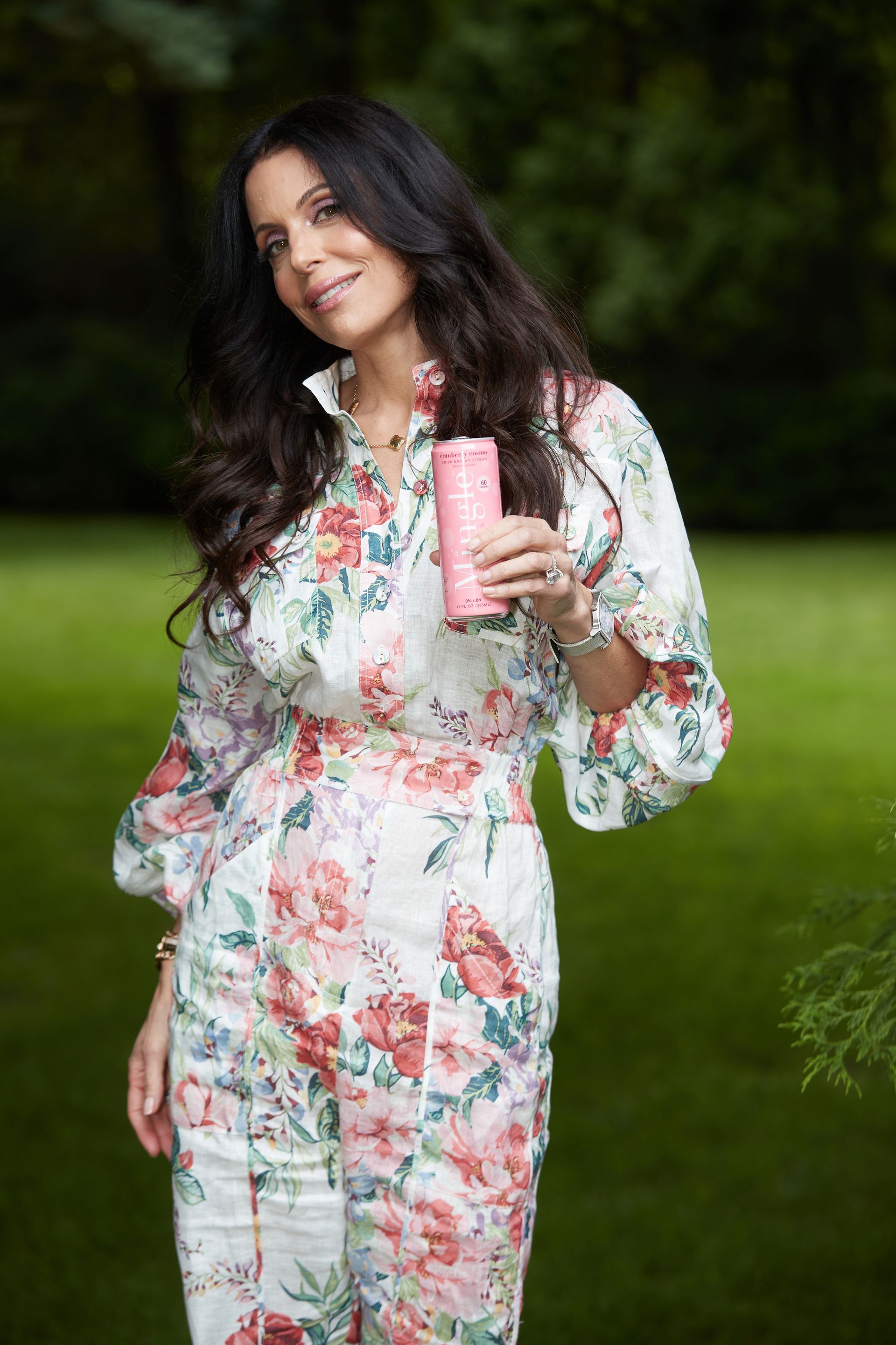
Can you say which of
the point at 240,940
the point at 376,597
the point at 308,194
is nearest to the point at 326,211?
the point at 308,194

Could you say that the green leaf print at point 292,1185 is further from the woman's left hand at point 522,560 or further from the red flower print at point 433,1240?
the woman's left hand at point 522,560

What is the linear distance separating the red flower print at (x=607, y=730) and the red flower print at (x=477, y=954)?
260 millimetres

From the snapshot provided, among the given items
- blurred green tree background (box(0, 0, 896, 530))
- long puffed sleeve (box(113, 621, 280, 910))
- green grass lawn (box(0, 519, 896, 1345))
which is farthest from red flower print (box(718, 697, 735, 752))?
blurred green tree background (box(0, 0, 896, 530))

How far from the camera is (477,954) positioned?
175 centimetres

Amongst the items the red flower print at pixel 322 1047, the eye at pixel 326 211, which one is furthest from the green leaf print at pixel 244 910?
the eye at pixel 326 211

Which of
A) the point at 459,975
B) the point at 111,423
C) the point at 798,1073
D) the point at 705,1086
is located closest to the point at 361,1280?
the point at 459,975

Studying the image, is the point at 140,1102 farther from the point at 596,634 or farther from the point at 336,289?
the point at 336,289

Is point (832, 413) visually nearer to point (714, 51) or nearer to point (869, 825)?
point (714, 51)

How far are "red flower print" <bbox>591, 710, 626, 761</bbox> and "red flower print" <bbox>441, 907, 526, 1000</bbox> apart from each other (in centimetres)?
26

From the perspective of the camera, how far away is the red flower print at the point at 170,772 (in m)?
2.11

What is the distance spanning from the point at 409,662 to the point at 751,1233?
2161 millimetres

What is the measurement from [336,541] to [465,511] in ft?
1.29

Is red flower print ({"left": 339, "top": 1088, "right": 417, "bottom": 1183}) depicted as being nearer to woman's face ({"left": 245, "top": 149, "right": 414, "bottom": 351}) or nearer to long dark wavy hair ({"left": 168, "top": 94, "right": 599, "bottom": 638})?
long dark wavy hair ({"left": 168, "top": 94, "right": 599, "bottom": 638})

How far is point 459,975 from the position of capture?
175cm
